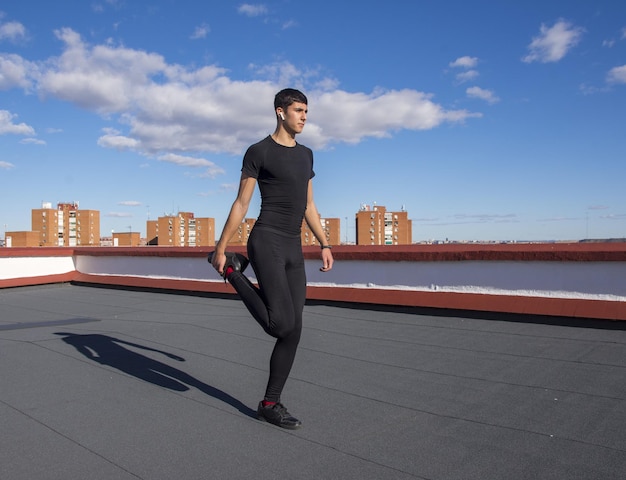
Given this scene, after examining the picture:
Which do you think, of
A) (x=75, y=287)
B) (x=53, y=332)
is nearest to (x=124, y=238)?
(x=75, y=287)

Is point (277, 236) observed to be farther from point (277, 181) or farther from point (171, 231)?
point (171, 231)

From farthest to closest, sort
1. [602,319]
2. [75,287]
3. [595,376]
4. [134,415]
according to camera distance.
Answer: [75,287], [602,319], [595,376], [134,415]

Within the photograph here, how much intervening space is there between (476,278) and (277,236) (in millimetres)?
3906

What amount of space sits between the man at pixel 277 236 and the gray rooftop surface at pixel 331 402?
17.2 inches

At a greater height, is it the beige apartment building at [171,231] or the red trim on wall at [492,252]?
the beige apartment building at [171,231]

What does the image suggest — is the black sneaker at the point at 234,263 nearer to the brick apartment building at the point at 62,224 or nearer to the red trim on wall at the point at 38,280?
the red trim on wall at the point at 38,280

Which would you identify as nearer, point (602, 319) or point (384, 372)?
point (384, 372)

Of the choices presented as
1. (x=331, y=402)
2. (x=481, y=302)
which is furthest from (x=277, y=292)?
(x=481, y=302)

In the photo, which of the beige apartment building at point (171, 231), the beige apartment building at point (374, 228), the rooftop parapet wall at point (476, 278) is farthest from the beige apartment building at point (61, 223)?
the rooftop parapet wall at point (476, 278)

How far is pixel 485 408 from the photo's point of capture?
3184 millimetres

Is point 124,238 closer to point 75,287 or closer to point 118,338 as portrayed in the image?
point 75,287

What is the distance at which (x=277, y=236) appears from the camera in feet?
10.3

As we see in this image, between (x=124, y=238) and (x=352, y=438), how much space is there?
187 ft

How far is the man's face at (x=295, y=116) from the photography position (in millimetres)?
3193
